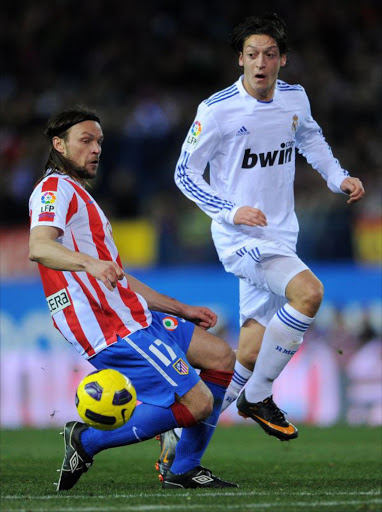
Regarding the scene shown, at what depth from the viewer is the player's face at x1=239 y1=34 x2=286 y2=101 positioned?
21.0ft

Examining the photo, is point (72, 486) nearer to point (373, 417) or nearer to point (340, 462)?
point (340, 462)

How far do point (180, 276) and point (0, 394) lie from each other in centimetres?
304

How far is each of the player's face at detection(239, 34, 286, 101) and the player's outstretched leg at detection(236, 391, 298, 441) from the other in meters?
2.00

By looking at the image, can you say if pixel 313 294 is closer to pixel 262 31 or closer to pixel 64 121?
pixel 262 31

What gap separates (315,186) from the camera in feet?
49.4

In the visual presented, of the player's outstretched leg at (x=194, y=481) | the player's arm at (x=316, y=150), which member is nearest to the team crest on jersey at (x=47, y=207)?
the player's outstretched leg at (x=194, y=481)

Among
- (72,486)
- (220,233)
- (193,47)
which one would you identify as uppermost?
(193,47)

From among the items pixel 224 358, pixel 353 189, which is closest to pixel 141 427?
pixel 224 358

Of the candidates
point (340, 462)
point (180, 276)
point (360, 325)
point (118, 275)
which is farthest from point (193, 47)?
point (118, 275)

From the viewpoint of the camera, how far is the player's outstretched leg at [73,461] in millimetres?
5824

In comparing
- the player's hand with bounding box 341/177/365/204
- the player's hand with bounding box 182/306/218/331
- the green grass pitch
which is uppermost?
the player's hand with bounding box 341/177/365/204

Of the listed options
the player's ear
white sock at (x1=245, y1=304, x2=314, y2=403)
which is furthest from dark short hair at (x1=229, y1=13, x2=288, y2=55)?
white sock at (x1=245, y1=304, x2=314, y2=403)

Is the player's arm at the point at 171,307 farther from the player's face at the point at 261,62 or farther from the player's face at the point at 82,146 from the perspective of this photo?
Result: the player's face at the point at 261,62

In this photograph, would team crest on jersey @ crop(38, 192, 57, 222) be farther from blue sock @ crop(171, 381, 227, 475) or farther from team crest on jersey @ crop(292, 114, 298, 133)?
team crest on jersey @ crop(292, 114, 298, 133)
